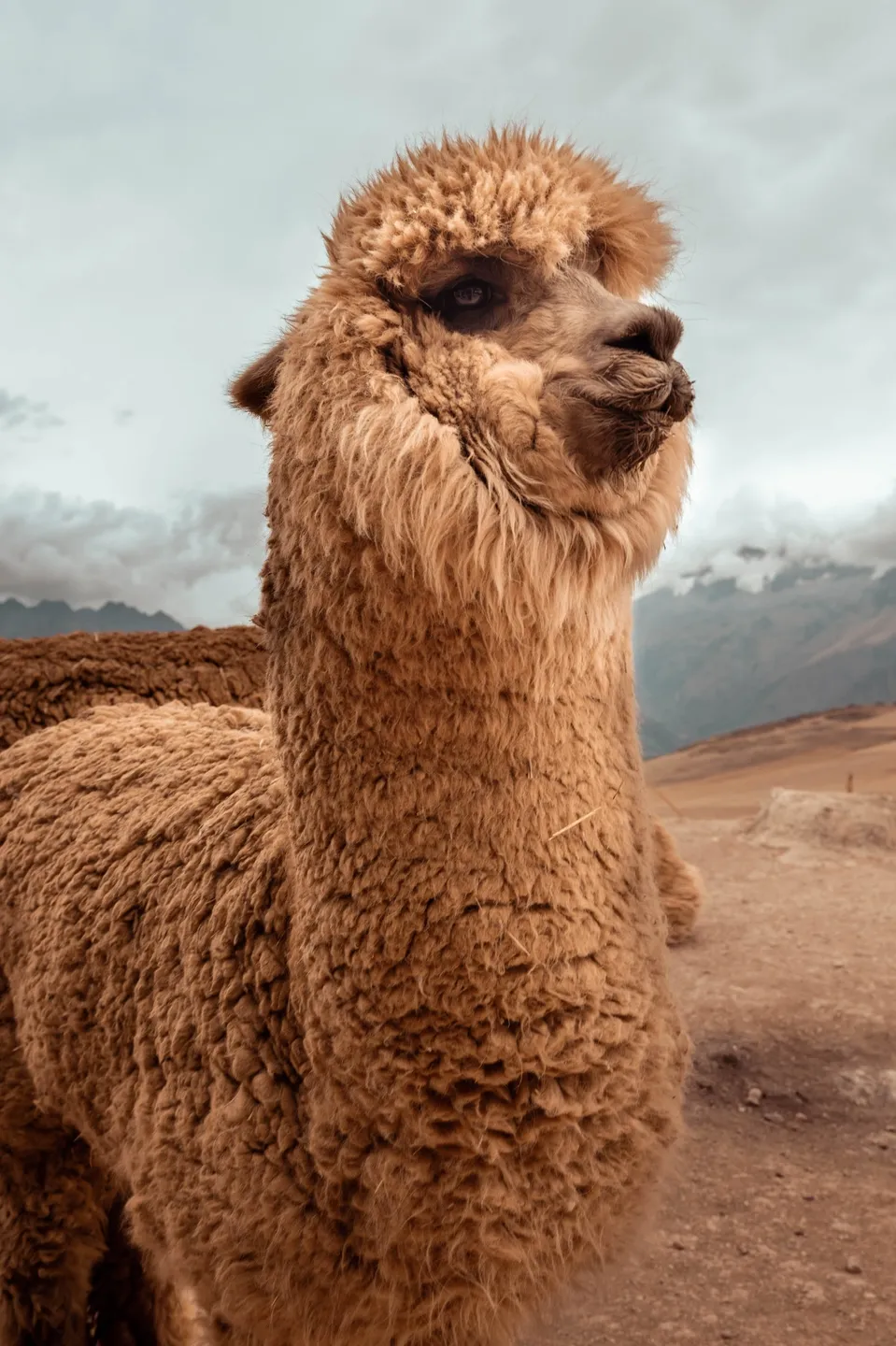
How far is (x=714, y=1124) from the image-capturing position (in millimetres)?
3754

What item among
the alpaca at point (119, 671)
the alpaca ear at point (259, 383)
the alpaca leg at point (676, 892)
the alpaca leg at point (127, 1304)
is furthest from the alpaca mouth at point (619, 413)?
the alpaca leg at point (676, 892)

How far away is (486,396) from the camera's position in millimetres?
1467

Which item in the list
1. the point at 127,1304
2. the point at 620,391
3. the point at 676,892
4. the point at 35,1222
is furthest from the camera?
the point at 676,892

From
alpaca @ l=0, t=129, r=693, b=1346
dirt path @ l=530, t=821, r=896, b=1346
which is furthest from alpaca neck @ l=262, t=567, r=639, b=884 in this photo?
dirt path @ l=530, t=821, r=896, b=1346

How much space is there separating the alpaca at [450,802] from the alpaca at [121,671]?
2.39 metres

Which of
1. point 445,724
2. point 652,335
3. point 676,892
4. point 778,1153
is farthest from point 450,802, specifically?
point 676,892

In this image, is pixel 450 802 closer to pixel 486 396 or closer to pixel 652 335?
pixel 486 396

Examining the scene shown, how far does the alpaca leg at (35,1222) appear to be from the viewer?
2.58 metres

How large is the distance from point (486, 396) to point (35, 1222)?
2.49 meters

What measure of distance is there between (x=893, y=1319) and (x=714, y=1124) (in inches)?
46.7

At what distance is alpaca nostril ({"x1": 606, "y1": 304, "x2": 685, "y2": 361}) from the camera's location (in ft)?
4.72

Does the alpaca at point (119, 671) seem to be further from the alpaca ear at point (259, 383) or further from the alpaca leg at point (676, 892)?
the alpaca leg at point (676, 892)

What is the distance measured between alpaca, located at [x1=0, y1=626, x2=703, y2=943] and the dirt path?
44.9 inches

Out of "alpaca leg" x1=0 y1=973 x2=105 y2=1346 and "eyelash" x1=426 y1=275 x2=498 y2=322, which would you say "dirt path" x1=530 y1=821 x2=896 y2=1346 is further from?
"eyelash" x1=426 y1=275 x2=498 y2=322
